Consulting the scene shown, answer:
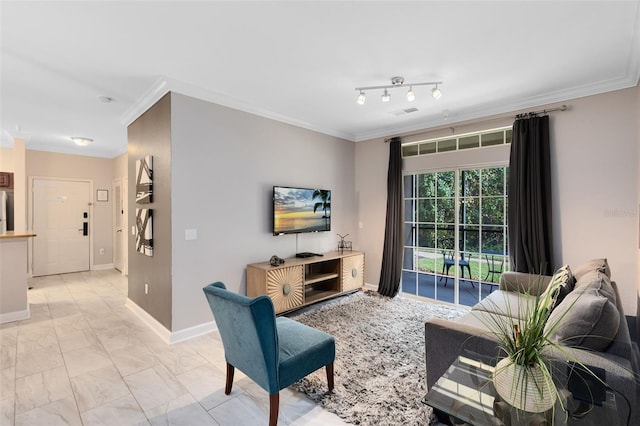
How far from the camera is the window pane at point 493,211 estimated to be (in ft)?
13.1

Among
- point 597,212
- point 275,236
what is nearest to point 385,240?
point 275,236

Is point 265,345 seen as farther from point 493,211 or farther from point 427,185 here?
point 427,185

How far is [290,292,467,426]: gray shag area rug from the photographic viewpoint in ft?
6.86

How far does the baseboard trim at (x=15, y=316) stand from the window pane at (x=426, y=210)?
5.53 m

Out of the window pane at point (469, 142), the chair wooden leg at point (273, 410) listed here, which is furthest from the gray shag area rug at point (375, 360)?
the window pane at point (469, 142)

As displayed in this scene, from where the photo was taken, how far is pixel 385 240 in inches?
194

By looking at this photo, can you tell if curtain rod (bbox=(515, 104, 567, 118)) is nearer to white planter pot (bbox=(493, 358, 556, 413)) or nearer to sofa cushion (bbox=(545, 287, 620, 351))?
sofa cushion (bbox=(545, 287, 620, 351))

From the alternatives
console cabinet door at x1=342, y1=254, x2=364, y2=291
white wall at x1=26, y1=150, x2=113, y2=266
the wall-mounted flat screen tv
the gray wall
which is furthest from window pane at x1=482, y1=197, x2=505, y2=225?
white wall at x1=26, y1=150, x2=113, y2=266

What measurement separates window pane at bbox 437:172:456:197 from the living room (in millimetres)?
251

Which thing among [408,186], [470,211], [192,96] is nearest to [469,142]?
[470,211]

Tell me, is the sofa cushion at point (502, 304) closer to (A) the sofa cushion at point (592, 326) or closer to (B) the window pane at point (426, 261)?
(A) the sofa cushion at point (592, 326)

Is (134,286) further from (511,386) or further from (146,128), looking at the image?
(511,386)

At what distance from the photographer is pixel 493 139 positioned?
405cm

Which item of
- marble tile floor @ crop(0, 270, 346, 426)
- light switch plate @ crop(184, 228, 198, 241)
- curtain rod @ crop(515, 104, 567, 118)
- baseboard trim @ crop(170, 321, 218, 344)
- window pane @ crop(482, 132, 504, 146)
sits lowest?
marble tile floor @ crop(0, 270, 346, 426)
